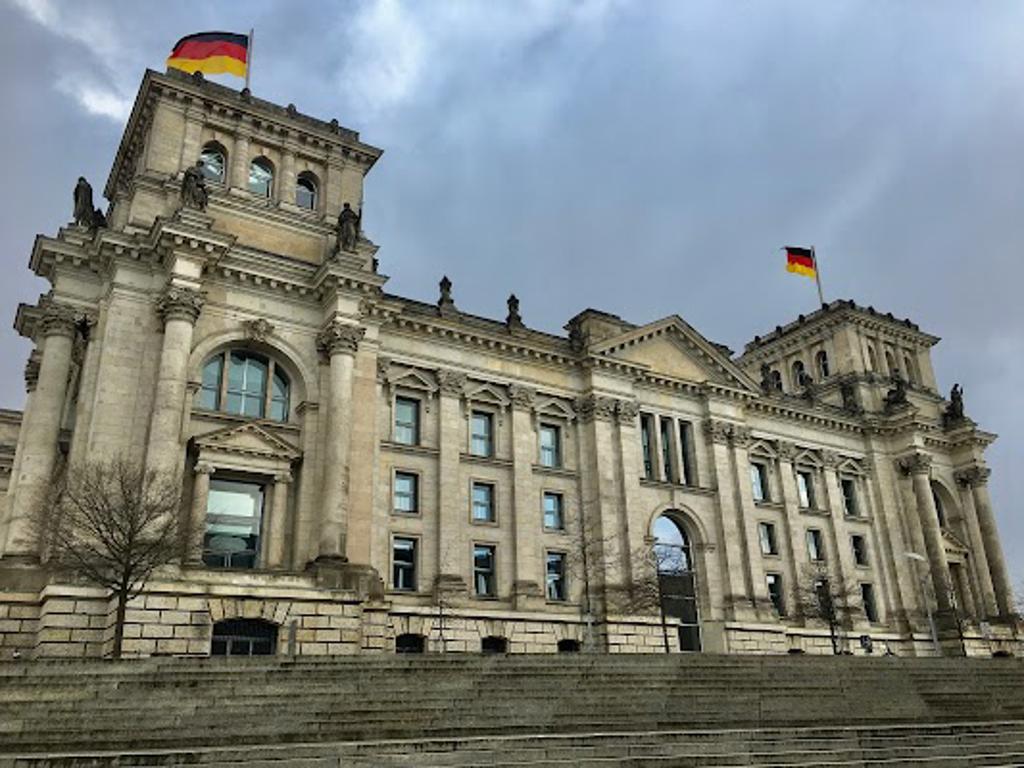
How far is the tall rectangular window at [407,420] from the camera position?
41.7 metres

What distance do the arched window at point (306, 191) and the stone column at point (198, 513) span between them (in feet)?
52.3

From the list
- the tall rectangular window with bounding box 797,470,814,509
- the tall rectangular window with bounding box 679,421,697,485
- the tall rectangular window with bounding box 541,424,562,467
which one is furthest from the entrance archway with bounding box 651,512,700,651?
the tall rectangular window with bounding box 797,470,814,509

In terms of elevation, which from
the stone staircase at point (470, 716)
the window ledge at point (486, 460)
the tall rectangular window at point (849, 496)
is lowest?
the stone staircase at point (470, 716)

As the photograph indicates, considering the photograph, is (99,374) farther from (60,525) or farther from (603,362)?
(603,362)

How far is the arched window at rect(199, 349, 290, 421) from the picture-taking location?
119 ft

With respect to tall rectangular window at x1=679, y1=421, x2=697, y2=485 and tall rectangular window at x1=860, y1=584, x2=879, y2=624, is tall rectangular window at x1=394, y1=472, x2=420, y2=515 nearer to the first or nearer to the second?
tall rectangular window at x1=679, y1=421, x2=697, y2=485

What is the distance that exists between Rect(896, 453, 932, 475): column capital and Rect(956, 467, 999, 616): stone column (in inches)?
220

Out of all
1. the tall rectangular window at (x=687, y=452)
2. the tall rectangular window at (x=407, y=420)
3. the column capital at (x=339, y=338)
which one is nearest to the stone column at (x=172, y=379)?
the column capital at (x=339, y=338)

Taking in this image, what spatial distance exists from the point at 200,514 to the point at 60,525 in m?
5.09

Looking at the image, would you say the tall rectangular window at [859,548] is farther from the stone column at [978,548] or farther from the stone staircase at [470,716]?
the stone staircase at [470,716]

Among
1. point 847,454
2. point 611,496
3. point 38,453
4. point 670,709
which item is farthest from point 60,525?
point 847,454

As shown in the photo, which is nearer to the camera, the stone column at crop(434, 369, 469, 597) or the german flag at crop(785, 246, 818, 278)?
the stone column at crop(434, 369, 469, 597)

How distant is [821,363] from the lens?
6906 centimetres

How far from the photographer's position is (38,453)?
3231cm
